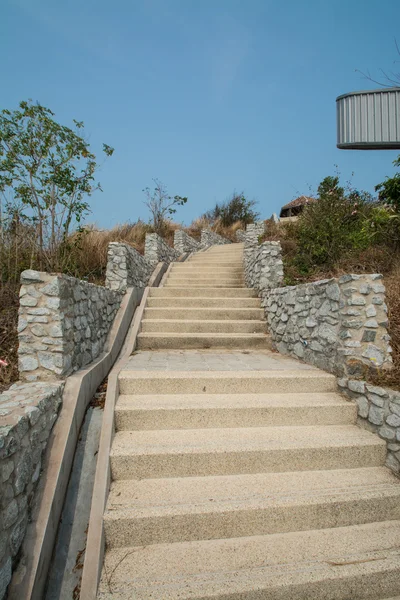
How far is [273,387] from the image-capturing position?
3668mm

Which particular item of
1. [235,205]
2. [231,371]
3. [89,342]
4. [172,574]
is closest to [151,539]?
[172,574]

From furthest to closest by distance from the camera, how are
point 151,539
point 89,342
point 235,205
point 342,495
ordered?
point 235,205
point 89,342
point 342,495
point 151,539

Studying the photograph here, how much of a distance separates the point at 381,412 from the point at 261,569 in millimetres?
1827

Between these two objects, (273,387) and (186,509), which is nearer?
(186,509)

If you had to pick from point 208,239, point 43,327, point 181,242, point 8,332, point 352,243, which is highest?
point 208,239

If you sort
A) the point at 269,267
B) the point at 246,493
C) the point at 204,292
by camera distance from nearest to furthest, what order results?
the point at 246,493 → the point at 269,267 → the point at 204,292

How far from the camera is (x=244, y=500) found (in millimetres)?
2469

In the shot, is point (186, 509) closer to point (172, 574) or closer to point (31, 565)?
point (172, 574)

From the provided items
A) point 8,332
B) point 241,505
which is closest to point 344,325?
point 241,505

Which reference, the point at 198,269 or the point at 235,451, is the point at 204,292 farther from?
the point at 235,451

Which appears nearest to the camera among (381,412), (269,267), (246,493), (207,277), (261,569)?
(261,569)

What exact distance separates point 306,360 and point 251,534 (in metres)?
2.52

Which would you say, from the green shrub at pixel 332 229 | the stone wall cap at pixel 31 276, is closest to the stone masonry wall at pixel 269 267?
the green shrub at pixel 332 229

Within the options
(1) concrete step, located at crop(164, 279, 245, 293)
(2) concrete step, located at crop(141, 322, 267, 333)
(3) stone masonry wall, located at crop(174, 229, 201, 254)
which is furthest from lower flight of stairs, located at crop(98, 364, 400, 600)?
(3) stone masonry wall, located at crop(174, 229, 201, 254)
